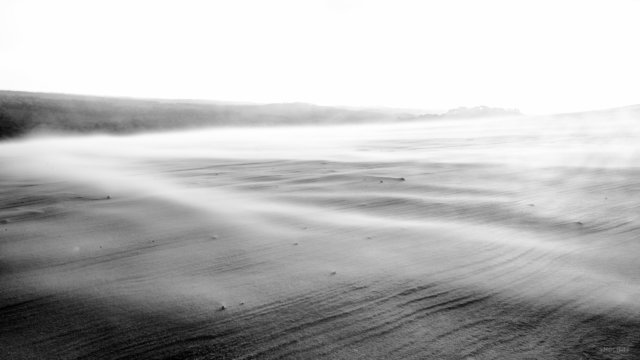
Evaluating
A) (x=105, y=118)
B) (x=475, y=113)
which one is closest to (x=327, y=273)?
(x=105, y=118)

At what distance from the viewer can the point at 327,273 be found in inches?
66.1

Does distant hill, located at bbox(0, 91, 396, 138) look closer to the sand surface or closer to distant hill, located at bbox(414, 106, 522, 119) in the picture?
distant hill, located at bbox(414, 106, 522, 119)

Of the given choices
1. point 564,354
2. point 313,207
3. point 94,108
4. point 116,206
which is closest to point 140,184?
point 116,206

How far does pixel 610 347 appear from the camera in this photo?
1.14m

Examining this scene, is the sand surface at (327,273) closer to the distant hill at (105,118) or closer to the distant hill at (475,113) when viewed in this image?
the distant hill at (105,118)

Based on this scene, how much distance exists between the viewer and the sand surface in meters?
1.21

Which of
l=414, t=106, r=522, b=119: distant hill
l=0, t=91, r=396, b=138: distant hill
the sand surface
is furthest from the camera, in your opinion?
l=414, t=106, r=522, b=119: distant hill

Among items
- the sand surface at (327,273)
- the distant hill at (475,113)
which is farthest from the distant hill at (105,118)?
the sand surface at (327,273)

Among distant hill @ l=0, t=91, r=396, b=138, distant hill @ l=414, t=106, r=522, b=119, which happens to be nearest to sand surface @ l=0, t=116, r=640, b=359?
distant hill @ l=0, t=91, r=396, b=138

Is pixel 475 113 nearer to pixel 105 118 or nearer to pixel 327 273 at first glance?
pixel 105 118

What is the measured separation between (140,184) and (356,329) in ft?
10.3

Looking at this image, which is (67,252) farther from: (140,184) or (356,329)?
(140,184)

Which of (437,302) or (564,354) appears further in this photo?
(437,302)

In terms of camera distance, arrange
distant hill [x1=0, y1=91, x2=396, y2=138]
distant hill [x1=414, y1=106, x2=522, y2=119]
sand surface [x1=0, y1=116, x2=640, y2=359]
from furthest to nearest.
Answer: distant hill [x1=414, y1=106, x2=522, y2=119] < distant hill [x1=0, y1=91, x2=396, y2=138] < sand surface [x1=0, y1=116, x2=640, y2=359]
